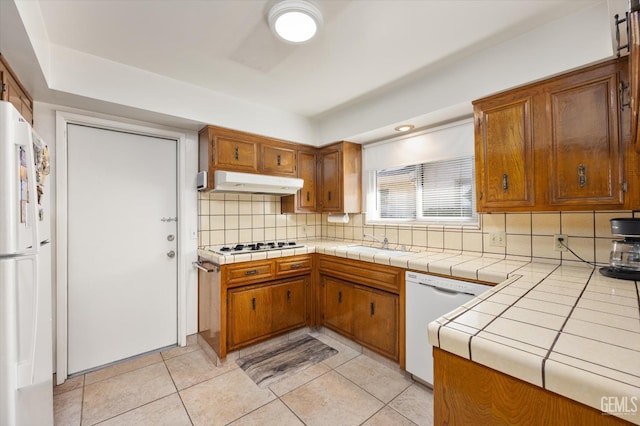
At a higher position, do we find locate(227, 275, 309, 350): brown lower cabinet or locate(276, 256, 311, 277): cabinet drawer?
locate(276, 256, 311, 277): cabinet drawer

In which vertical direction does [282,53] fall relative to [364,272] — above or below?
above

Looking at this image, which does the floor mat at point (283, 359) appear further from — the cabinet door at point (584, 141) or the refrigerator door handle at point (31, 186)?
the cabinet door at point (584, 141)

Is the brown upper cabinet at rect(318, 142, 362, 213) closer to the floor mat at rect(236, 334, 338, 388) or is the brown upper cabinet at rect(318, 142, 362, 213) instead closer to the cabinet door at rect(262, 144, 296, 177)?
the cabinet door at rect(262, 144, 296, 177)

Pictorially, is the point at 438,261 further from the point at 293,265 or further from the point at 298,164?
the point at 298,164

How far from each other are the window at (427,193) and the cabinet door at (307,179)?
675mm

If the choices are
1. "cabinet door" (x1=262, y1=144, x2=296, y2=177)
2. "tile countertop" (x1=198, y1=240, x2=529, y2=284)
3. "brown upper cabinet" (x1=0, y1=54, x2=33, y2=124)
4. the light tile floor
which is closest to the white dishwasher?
"tile countertop" (x1=198, y1=240, x2=529, y2=284)

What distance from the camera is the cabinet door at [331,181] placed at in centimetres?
309

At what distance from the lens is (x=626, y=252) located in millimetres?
1444

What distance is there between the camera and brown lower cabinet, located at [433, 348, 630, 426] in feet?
2.09

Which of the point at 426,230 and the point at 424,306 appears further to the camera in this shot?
the point at 426,230

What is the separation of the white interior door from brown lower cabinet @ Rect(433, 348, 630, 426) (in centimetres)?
250

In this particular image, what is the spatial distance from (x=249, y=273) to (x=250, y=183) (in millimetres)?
792

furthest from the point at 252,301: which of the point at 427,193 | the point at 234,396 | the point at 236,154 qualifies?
the point at 427,193

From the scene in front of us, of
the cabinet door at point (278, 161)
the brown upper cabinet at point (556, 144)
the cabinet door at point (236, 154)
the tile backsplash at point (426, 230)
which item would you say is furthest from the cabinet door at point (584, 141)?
the cabinet door at point (236, 154)
